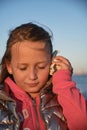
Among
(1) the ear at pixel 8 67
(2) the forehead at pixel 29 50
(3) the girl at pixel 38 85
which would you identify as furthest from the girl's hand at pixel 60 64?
(1) the ear at pixel 8 67

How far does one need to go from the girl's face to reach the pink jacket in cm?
6

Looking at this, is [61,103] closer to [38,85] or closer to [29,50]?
[38,85]

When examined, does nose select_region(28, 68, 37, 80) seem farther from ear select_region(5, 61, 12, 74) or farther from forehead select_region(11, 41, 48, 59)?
ear select_region(5, 61, 12, 74)

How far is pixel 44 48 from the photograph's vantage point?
8.21 feet

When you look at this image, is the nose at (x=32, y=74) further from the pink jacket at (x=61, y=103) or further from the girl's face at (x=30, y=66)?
the pink jacket at (x=61, y=103)

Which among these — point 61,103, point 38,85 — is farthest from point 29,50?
point 61,103

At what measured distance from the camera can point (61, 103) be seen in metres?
2.48

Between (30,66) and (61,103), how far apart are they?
32cm

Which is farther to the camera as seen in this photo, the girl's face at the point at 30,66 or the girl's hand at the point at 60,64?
the girl's hand at the point at 60,64

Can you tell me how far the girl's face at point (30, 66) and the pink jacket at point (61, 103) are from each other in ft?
0.21

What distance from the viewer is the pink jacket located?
237cm

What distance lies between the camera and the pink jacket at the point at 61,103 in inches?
93.3

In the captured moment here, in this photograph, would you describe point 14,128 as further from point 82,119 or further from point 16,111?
point 82,119

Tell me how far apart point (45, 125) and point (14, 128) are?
0.21 m
